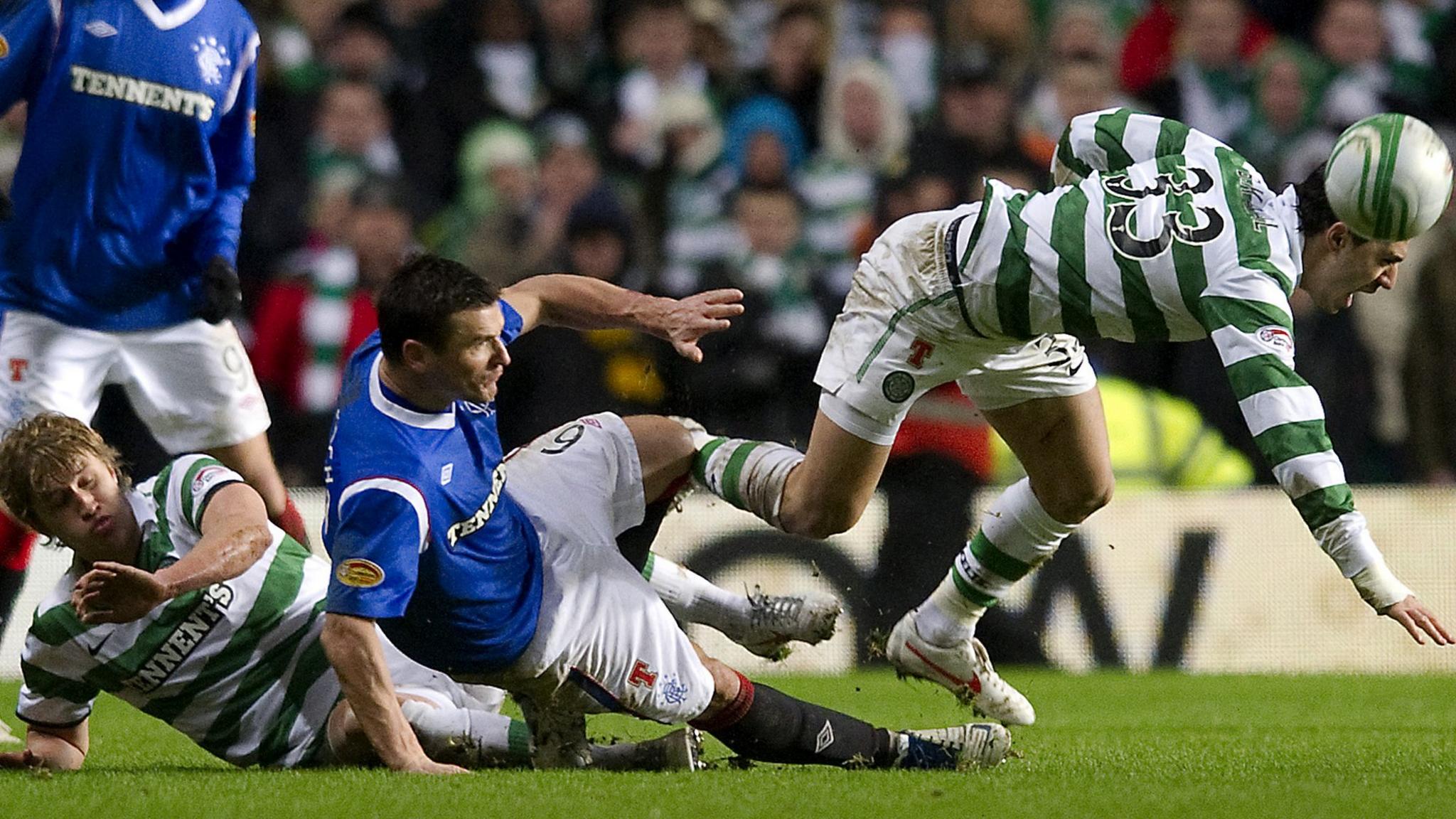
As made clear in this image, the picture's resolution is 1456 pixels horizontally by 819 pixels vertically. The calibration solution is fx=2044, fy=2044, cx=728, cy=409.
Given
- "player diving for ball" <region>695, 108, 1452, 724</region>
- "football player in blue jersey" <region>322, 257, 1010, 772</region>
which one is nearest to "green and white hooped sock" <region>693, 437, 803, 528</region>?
"player diving for ball" <region>695, 108, 1452, 724</region>

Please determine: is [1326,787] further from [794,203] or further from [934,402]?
[794,203]

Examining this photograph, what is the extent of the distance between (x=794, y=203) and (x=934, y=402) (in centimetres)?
193

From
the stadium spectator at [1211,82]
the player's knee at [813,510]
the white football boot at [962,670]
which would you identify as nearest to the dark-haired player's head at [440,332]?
the player's knee at [813,510]

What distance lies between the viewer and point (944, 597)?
6652 millimetres

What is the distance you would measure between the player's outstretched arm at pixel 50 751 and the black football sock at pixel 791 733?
1.69 m

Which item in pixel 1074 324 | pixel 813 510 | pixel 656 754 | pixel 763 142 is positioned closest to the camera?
pixel 656 754

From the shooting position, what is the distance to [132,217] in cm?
668

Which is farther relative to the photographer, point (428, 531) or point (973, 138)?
point (973, 138)

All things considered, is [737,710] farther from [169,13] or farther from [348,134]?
[348,134]

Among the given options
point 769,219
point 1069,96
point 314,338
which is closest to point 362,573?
point 314,338

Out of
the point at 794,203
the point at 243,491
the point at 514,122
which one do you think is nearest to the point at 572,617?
the point at 243,491

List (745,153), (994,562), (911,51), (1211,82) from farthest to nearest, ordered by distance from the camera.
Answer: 1. (911,51)
2. (1211,82)
3. (745,153)
4. (994,562)

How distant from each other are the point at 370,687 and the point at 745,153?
712 cm

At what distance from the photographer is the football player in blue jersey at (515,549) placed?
4.92m
